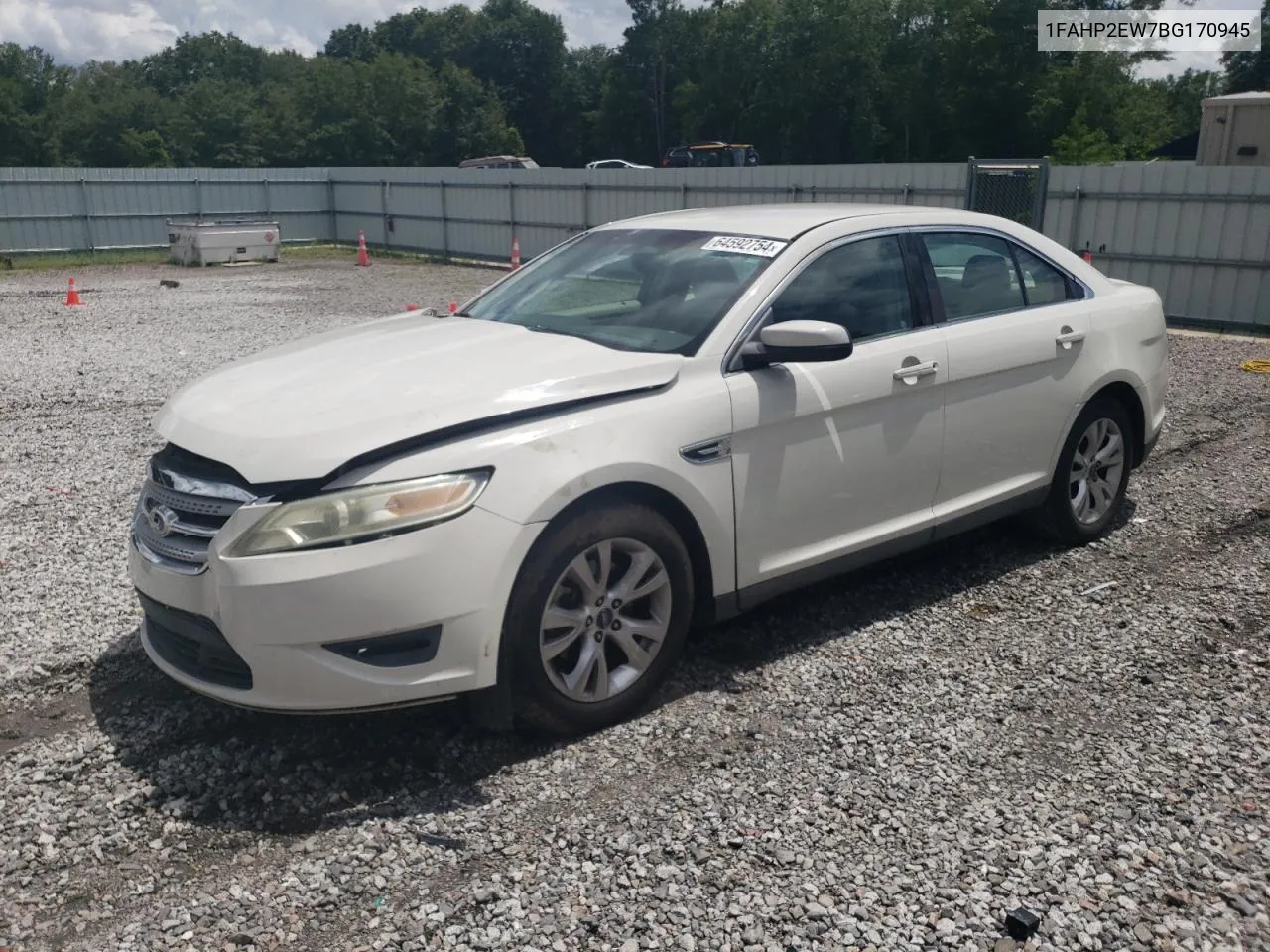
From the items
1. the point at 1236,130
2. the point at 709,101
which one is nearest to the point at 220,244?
the point at 1236,130

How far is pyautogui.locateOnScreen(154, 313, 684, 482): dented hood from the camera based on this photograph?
354cm

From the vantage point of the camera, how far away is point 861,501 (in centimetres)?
467

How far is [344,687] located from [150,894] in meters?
0.75

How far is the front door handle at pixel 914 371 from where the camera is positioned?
15.5 feet

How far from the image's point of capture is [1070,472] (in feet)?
18.9

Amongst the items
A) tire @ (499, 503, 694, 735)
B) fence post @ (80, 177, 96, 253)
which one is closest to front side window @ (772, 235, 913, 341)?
tire @ (499, 503, 694, 735)

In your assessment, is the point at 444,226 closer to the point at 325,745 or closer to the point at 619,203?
the point at 619,203

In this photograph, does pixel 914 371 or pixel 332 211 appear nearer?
pixel 914 371

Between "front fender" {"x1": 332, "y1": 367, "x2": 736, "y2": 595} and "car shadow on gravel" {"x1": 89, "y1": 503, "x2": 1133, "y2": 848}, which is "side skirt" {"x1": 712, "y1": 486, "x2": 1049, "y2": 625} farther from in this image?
"car shadow on gravel" {"x1": 89, "y1": 503, "x2": 1133, "y2": 848}

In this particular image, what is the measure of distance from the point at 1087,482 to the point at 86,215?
92.5 feet

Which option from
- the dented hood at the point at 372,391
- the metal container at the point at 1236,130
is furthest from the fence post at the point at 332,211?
the dented hood at the point at 372,391

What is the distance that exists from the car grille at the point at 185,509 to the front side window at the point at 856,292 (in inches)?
83.1

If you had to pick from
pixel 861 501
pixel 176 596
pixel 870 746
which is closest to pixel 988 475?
pixel 861 501

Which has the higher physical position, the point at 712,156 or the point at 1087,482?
the point at 712,156
